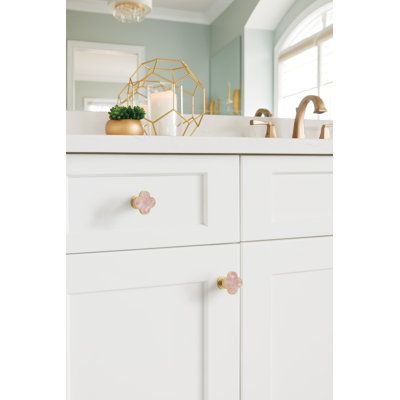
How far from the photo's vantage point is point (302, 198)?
0.90 m

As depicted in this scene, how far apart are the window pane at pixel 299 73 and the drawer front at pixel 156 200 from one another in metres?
0.70

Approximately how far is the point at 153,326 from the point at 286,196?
1.25ft

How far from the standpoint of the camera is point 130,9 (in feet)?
4.11

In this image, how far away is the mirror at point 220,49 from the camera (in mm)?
1205

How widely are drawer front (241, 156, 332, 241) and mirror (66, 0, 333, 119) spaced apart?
515mm

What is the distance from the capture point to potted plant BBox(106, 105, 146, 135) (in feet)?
3.21

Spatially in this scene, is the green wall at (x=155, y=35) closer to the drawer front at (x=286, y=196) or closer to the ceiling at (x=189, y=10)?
the ceiling at (x=189, y=10)

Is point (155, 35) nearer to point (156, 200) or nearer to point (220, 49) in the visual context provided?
point (220, 49)

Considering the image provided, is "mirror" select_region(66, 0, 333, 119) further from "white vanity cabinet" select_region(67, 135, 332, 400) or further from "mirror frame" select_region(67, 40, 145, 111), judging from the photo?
"white vanity cabinet" select_region(67, 135, 332, 400)

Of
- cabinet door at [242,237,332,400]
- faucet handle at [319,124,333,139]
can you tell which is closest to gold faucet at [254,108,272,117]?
faucet handle at [319,124,333,139]

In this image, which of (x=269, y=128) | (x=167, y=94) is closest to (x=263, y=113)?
(x=269, y=128)
